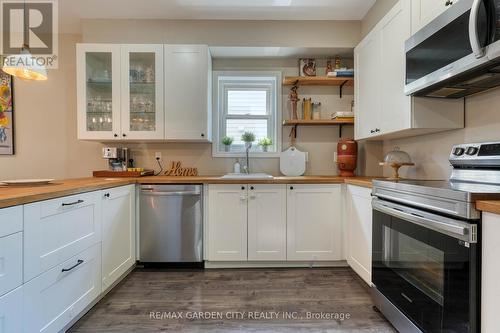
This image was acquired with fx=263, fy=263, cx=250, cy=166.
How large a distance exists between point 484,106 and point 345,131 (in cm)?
157

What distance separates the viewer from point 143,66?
283 cm

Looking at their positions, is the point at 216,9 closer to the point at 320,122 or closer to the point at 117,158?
the point at 320,122

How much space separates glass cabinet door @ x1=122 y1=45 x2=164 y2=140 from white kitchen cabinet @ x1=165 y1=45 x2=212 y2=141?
3.4 inches

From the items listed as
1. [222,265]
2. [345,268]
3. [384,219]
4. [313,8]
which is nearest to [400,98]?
[384,219]

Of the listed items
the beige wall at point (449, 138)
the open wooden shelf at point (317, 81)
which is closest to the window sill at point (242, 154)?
the open wooden shelf at point (317, 81)

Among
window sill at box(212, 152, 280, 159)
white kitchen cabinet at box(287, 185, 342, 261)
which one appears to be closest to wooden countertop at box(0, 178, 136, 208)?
window sill at box(212, 152, 280, 159)

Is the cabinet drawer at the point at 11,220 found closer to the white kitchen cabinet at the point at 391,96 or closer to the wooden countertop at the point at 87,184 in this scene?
the wooden countertop at the point at 87,184

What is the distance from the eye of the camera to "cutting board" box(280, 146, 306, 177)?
3.11m

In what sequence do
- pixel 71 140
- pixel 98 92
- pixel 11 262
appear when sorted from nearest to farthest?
Result: pixel 11 262 → pixel 98 92 → pixel 71 140

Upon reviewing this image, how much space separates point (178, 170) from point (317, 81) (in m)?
1.90

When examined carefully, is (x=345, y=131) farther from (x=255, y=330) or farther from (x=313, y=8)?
(x=255, y=330)

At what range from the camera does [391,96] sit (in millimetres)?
2027

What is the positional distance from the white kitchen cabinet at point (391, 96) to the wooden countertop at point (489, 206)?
92 cm

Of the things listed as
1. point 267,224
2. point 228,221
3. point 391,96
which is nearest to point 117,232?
point 228,221
